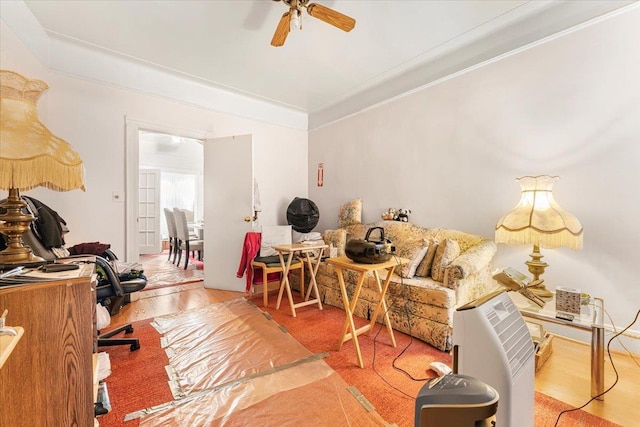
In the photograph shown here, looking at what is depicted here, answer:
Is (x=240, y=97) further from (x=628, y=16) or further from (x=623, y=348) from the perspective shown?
(x=623, y=348)

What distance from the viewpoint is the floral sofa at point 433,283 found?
2.10 metres

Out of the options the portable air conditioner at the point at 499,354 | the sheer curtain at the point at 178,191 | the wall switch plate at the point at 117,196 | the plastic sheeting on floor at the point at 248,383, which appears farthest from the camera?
the sheer curtain at the point at 178,191

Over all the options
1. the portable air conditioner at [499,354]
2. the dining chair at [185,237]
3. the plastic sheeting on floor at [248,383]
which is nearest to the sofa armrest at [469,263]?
the portable air conditioner at [499,354]

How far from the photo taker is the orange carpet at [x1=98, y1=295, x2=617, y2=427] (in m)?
1.44

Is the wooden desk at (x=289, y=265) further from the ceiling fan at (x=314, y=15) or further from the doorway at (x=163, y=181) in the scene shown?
the doorway at (x=163, y=181)

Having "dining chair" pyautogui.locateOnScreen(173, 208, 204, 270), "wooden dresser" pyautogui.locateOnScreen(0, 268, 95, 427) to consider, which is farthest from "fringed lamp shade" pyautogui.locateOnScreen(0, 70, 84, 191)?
"dining chair" pyautogui.locateOnScreen(173, 208, 204, 270)

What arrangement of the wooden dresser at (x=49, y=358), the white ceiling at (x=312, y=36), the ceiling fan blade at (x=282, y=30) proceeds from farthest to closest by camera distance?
the white ceiling at (x=312, y=36), the ceiling fan blade at (x=282, y=30), the wooden dresser at (x=49, y=358)

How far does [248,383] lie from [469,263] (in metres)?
1.90

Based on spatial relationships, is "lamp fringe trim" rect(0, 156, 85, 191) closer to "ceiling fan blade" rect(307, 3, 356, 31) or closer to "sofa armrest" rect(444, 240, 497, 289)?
"ceiling fan blade" rect(307, 3, 356, 31)

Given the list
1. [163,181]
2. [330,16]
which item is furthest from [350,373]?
[163,181]

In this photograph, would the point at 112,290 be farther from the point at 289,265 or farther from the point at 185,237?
the point at 185,237

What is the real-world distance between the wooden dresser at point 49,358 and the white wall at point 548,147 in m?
3.10

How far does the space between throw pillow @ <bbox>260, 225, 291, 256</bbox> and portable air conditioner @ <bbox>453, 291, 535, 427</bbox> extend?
252 cm

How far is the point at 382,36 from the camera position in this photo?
106 inches
